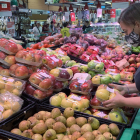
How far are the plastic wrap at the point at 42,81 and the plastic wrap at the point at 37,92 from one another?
0.14 ft

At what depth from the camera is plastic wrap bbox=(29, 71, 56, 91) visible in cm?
192

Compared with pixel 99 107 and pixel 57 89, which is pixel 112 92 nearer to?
pixel 99 107

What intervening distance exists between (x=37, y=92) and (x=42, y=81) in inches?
5.4

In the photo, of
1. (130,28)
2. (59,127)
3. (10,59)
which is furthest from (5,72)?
(130,28)

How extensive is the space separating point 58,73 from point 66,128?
871mm

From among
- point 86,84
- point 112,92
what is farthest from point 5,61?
point 112,92

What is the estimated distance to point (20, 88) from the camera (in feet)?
6.26

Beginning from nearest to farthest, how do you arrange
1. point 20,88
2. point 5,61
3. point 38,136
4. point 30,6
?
point 38,136, point 20,88, point 5,61, point 30,6

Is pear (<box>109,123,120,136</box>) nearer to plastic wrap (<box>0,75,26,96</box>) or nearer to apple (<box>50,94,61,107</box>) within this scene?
apple (<box>50,94,61,107</box>)

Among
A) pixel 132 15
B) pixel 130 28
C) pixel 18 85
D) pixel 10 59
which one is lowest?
pixel 18 85

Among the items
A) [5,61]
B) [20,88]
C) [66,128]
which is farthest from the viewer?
[5,61]

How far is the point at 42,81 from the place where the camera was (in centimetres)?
193

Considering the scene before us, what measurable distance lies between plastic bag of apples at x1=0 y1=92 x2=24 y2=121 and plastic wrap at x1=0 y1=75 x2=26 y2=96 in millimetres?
87

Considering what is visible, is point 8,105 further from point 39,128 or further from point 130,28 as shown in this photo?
point 130,28
